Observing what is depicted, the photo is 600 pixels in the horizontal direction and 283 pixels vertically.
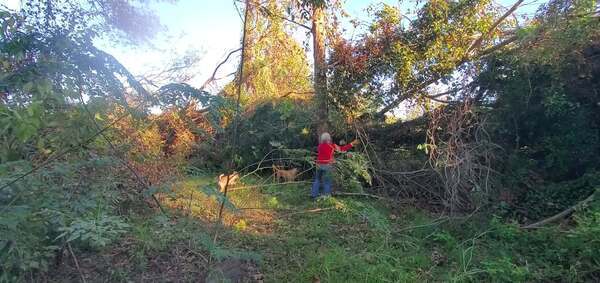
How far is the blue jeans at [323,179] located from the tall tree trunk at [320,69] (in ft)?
5.48

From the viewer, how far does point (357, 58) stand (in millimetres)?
9070

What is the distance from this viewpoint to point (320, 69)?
31.1 ft

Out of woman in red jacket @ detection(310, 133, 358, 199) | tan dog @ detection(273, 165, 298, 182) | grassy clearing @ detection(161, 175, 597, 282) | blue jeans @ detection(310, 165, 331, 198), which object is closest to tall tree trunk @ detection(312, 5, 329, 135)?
tan dog @ detection(273, 165, 298, 182)

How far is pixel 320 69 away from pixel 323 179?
2561 millimetres

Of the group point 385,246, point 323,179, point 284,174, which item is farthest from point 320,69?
point 385,246

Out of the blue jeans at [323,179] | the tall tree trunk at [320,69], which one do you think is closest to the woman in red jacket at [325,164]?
the blue jeans at [323,179]

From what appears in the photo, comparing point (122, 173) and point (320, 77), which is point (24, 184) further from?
point (320, 77)

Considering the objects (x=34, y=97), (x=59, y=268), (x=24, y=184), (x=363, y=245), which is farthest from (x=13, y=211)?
(x=363, y=245)

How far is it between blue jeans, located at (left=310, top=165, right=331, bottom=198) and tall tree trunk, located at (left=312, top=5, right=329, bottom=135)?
1.67m

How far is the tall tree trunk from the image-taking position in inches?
371

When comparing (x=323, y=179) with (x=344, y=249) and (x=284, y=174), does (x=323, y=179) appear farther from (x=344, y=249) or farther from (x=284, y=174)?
(x=344, y=249)

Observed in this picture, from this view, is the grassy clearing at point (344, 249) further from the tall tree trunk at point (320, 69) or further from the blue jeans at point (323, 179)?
the tall tree trunk at point (320, 69)

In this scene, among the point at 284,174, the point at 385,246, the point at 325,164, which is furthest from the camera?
the point at 284,174

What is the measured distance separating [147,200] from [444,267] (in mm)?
4158
